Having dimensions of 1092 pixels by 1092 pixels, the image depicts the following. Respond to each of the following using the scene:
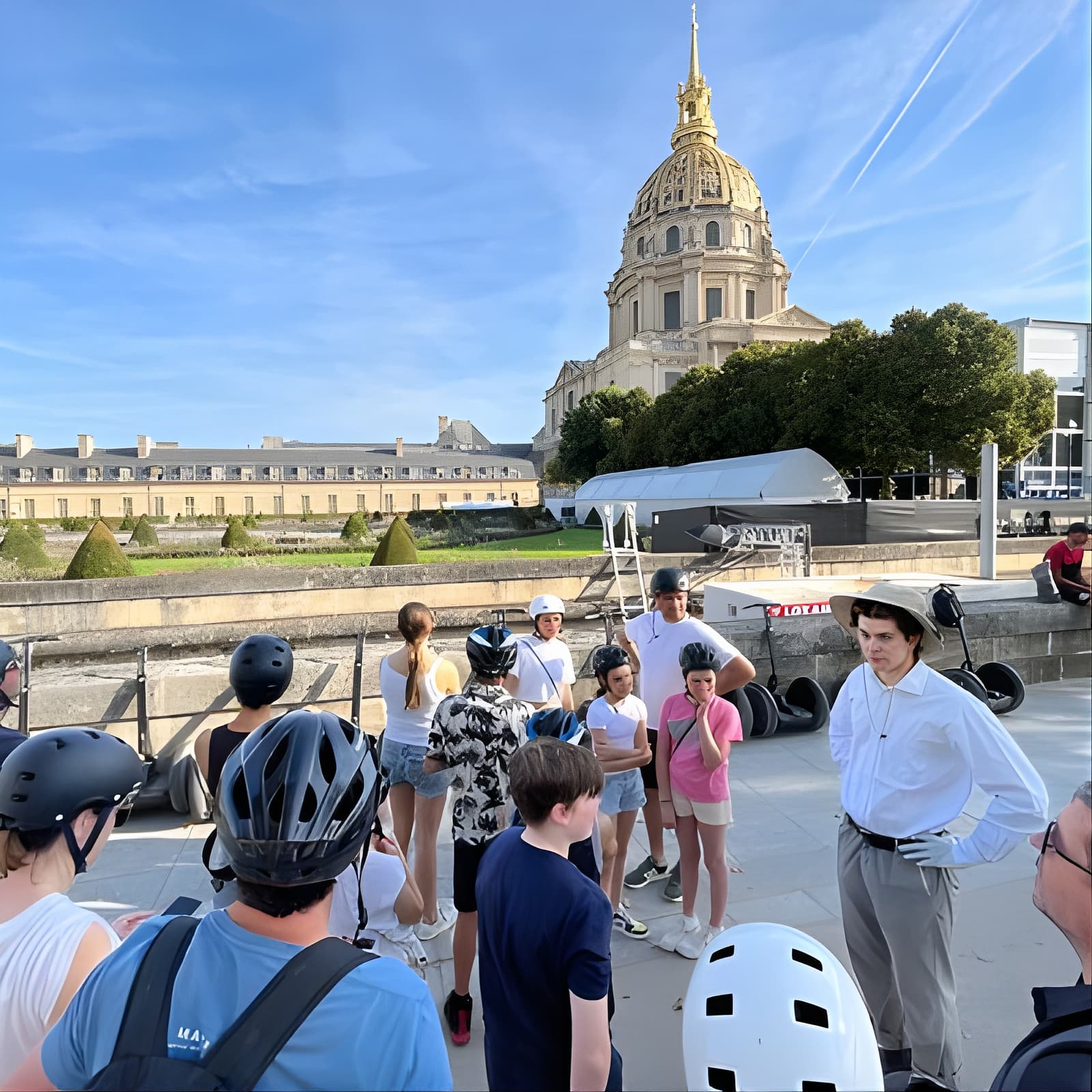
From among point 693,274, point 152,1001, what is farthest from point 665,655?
point 693,274

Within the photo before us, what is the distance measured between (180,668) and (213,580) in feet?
40.5

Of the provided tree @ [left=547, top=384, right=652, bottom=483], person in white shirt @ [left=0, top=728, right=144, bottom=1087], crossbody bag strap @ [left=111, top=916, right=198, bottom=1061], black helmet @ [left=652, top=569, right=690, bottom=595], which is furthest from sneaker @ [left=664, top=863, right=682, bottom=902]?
tree @ [left=547, top=384, right=652, bottom=483]

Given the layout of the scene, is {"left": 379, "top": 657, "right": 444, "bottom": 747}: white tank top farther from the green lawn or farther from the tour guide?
the green lawn

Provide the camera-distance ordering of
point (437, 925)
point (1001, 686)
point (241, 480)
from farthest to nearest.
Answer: point (241, 480), point (1001, 686), point (437, 925)

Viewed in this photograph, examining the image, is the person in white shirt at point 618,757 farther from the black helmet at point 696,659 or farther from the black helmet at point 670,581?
the black helmet at point 670,581

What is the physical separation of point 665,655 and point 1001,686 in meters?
5.35

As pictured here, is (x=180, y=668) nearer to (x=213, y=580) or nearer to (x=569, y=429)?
(x=213, y=580)

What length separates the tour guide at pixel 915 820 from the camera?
2.21 metres

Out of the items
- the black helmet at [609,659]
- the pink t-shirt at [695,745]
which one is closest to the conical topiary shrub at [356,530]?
the black helmet at [609,659]

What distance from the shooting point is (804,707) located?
7059 mm

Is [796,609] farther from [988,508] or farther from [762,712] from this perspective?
[988,508]

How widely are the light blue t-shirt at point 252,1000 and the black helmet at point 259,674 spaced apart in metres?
1.68

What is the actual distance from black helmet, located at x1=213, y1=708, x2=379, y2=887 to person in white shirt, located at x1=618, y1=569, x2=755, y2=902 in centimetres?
289

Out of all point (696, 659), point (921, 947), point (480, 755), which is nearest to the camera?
point (921, 947)
